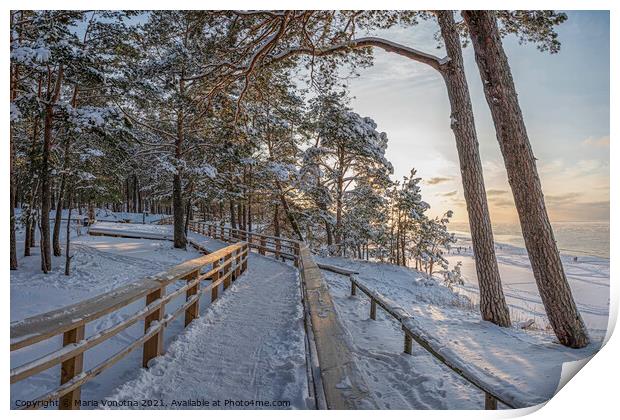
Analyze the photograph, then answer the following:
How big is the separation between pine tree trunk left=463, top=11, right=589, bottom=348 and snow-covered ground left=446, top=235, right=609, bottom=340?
1.27ft

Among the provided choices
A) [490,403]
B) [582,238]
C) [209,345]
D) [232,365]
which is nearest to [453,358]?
[490,403]

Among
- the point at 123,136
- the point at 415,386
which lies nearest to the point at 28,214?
the point at 123,136

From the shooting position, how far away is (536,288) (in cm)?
2392

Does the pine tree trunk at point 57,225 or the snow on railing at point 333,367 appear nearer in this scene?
the snow on railing at point 333,367

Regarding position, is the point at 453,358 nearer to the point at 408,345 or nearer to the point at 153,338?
the point at 408,345

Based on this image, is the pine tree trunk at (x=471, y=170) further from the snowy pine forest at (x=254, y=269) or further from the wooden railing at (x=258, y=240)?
the wooden railing at (x=258, y=240)

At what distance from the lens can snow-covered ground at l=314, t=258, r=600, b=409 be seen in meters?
2.66

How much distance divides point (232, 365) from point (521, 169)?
13.9ft

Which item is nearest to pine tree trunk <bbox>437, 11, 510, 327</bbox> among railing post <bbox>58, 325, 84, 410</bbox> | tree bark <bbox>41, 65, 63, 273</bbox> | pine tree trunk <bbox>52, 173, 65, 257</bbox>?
railing post <bbox>58, 325, 84, 410</bbox>

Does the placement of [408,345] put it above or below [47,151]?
below

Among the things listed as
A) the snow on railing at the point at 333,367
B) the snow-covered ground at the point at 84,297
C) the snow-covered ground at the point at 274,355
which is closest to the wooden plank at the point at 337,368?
the snow on railing at the point at 333,367

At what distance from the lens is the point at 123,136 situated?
4957mm

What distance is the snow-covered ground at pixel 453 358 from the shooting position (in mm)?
2664

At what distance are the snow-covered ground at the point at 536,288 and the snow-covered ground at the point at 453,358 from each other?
1014 millimetres
